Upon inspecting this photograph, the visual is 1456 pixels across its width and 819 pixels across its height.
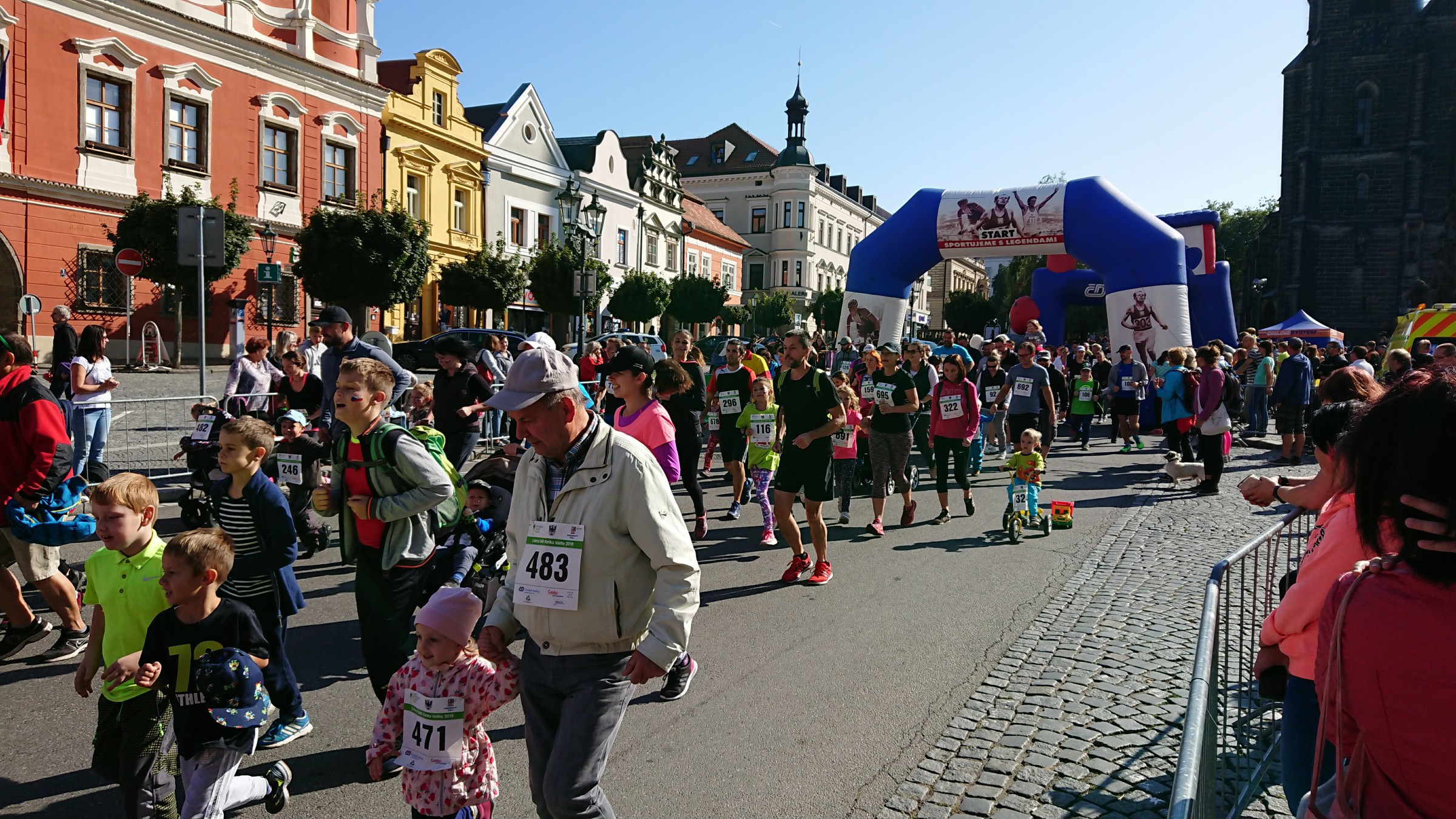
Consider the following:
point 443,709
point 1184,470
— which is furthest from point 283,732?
point 1184,470

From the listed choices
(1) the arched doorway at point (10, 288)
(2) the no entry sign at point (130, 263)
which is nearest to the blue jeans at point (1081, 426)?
(2) the no entry sign at point (130, 263)

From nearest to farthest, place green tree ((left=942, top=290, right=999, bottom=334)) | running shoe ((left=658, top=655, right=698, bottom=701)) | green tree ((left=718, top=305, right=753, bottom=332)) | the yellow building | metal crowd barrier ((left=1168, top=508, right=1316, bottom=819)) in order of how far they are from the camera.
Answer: metal crowd barrier ((left=1168, top=508, right=1316, bottom=819)), running shoe ((left=658, top=655, right=698, bottom=701)), the yellow building, green tree ((left=718, top=305, right=753, bottom=332)), green tree ((left=942, top=290, right=999, bottom=334))

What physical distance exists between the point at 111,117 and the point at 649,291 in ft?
79.8

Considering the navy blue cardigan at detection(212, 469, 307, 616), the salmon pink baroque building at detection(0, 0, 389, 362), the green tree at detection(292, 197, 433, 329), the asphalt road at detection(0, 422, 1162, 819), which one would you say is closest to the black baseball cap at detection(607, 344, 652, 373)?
the asphalt road at detection(0, 422, 1162, 819)

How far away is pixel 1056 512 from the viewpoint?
9.82 meters

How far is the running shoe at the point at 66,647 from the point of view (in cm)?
522

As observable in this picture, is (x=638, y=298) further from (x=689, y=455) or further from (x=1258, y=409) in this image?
(x=689, y=455)

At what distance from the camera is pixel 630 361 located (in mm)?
6320

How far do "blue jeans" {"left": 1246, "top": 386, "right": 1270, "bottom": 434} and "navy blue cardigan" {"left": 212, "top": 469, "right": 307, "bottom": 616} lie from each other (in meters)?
18.4

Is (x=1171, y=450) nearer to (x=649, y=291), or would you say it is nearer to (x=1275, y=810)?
(x=1275, y=810)

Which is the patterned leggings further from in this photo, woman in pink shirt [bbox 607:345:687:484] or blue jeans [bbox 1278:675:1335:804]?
blue jeans [bbox 1278:675:1335:804]

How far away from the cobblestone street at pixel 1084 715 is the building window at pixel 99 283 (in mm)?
26078

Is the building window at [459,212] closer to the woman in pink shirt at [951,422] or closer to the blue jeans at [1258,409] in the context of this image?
the blue jeans at [1258,409]

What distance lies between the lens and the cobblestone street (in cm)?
383
